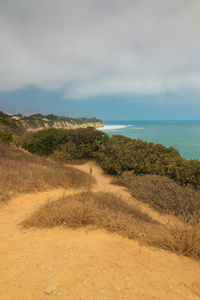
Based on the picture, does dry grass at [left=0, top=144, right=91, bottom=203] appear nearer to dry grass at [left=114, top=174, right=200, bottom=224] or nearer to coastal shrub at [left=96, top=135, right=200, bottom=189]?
dry grass at [left=114, top=174, right=200, bottom=224]

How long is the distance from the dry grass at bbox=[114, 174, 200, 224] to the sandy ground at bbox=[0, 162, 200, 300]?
3.02m

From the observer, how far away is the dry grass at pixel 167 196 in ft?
18.6

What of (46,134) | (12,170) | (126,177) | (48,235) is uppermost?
(46,134)

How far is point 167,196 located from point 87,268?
4634 millimetres

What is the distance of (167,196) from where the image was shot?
611 cm

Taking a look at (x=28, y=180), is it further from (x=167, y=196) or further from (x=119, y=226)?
(x=167, y=196)

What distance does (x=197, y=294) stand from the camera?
6.97 feet

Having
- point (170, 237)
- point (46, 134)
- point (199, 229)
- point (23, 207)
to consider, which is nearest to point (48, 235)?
point (23, 207)

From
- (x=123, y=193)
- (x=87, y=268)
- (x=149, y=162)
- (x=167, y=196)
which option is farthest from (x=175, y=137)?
(x=87, y=268)

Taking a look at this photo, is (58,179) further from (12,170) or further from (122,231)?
(122,231)

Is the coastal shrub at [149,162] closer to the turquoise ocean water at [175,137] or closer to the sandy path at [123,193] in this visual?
the sandy path at [123,193]

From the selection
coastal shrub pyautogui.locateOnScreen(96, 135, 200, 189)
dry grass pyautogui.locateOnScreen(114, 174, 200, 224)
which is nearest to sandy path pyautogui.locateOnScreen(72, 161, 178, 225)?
dry grass pyautogui.locateOnScreen(114, 174, 200, 224)

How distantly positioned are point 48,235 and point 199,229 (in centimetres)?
296

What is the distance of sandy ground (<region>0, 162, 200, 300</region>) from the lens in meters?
1.98
